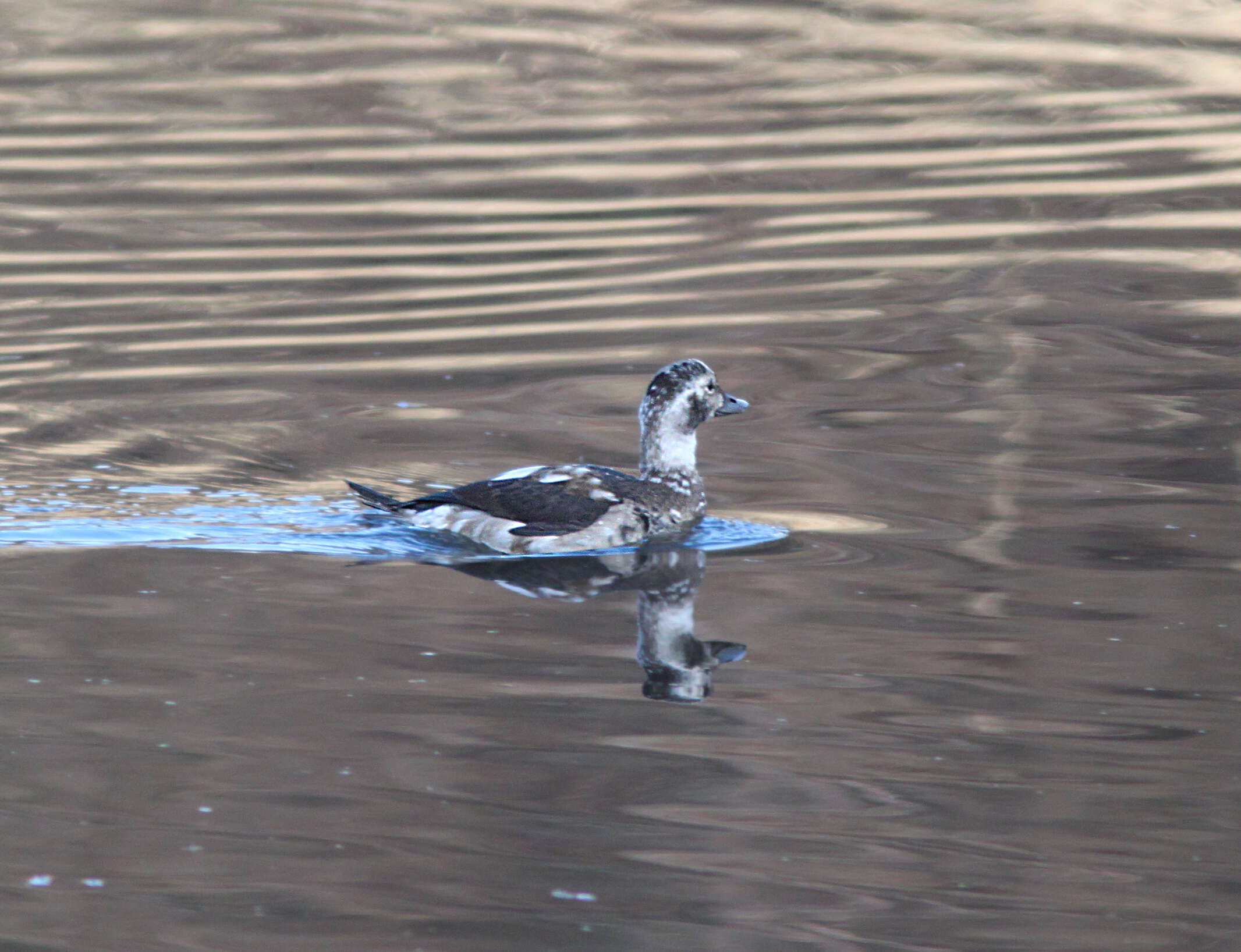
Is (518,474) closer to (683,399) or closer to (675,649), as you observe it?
(683,399)

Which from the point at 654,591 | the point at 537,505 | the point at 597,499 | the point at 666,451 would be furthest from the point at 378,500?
the point at 654,591

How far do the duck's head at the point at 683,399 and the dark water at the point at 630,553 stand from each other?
0.59 metres

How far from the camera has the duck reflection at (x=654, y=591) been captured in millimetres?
7879

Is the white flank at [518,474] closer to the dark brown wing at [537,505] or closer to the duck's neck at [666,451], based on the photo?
the dark brown wing at [537,505]

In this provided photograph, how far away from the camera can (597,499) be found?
9914 millimetres

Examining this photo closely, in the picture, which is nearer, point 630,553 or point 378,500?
point 630,553

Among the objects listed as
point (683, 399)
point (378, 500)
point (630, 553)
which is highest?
point (683, 399)

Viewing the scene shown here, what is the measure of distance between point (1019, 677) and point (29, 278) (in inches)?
424

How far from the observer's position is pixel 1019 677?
7.84m

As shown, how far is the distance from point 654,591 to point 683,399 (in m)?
1.66

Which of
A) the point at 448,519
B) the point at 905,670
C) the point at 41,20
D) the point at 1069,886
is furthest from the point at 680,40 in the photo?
the point at 1069,886

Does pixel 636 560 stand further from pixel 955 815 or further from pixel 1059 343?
pixel 1059 343

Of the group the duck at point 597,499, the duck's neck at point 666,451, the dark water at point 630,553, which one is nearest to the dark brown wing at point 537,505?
the duck at point 597,499

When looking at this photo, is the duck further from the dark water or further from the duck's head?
the dark water
